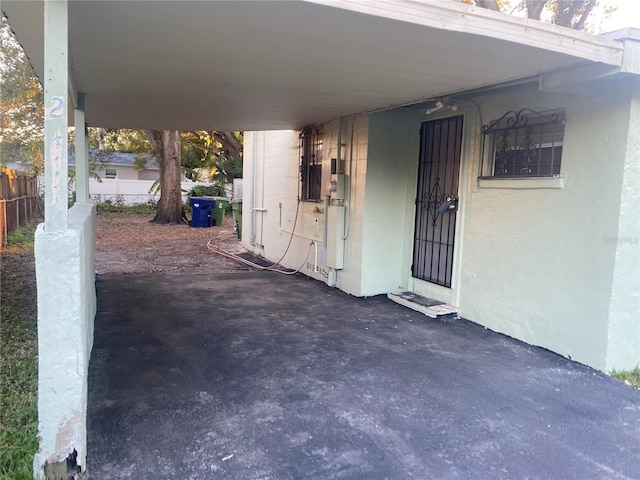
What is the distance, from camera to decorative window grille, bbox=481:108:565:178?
4.18 m

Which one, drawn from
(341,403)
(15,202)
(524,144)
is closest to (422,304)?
(524,144)

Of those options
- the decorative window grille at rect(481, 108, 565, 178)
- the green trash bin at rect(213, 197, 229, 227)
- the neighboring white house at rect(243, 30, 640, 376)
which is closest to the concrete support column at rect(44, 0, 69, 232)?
the neighboring white house at rect(243, 30, 640, 376)

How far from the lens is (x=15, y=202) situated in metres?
10.7

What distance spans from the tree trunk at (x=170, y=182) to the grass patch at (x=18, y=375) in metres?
8.73

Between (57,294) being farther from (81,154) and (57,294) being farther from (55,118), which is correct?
(81,154)

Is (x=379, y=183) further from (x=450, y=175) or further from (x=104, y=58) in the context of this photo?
(x=104, y=58)

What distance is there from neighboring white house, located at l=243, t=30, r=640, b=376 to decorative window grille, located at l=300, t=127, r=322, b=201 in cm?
3

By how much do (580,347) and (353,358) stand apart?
6.34 feet

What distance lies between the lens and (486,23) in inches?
112

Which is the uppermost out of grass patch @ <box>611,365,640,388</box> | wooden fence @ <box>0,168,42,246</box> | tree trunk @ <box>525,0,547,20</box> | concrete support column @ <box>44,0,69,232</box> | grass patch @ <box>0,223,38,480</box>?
tree trunk @ <box>525,0,547,20</box>

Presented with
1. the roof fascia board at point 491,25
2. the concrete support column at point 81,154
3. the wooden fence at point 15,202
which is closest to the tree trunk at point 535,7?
the roof fascia board at point 491,25

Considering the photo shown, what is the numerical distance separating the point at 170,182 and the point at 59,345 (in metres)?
14.4

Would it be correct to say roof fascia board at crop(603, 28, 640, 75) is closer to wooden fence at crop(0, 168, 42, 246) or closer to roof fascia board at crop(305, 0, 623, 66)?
roof fascia board at crop(305, 0, 623, 66)

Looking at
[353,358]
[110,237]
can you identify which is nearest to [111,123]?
[110,237]
